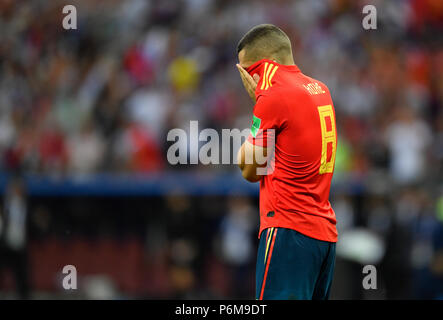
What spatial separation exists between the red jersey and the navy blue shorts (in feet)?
0.18

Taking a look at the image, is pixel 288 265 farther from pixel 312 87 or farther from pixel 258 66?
pixel 258 66

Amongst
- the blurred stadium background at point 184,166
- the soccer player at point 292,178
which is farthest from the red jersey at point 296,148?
the blurred stadium background at point 184,166

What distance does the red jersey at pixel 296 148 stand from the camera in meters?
3.92

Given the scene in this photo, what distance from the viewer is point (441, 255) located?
863 cm

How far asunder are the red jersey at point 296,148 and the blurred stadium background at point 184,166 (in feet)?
15.9

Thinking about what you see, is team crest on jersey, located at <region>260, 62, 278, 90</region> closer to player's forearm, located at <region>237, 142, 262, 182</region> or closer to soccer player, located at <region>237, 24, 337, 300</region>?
soccer player, located at <region>237, 24, 337, 300</region>

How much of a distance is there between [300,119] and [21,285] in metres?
6.71

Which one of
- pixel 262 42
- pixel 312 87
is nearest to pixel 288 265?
pixel 312 87

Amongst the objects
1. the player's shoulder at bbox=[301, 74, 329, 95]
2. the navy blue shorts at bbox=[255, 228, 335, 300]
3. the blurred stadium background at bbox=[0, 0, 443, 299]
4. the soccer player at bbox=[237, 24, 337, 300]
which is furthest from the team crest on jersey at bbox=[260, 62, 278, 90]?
the blurred stadium background at bbox=[0, 0, 443, 299]

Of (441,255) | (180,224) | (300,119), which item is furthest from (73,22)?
(300,119)

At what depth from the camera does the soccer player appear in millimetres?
3920

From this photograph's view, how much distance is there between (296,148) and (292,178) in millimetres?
174

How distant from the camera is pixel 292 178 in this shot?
3988 millimetres

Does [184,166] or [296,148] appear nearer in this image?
[296,148]
